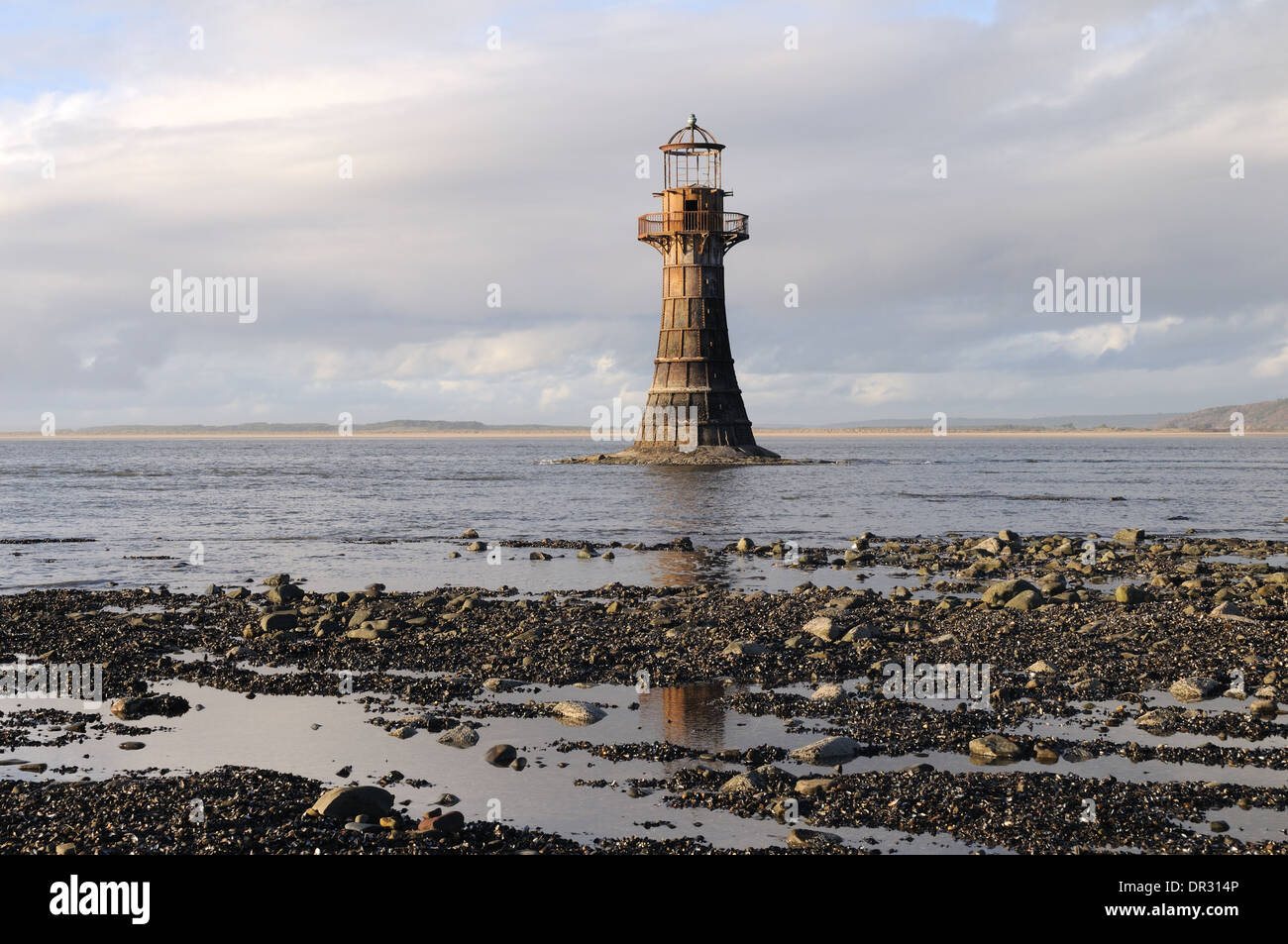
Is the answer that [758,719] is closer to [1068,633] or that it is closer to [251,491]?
[1068,633]

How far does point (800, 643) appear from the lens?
60.4 ft

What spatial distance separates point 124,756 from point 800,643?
10.8 metres

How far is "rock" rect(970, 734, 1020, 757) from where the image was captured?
40.2 ft

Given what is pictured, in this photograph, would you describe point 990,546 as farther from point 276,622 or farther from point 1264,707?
point 276,622

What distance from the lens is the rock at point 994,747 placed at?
1227 centimetres

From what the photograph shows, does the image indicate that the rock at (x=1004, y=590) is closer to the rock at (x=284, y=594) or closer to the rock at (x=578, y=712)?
the rock at (x=578, y=712)

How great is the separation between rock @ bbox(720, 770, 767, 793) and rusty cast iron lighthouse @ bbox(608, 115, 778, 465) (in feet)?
236

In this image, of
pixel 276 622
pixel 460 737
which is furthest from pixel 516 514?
pixel 460 737

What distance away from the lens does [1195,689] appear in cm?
1491

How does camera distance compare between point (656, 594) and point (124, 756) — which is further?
point (656, 594)

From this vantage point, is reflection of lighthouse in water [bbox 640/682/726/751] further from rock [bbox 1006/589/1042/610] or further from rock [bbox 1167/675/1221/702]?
rock [bbox 1006/589/1042/610]

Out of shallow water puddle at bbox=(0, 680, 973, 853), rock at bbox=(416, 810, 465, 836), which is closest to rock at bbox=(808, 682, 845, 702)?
shallow water puddle at bbox=(0, 680, 973, 853)

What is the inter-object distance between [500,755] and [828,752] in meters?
3.91
